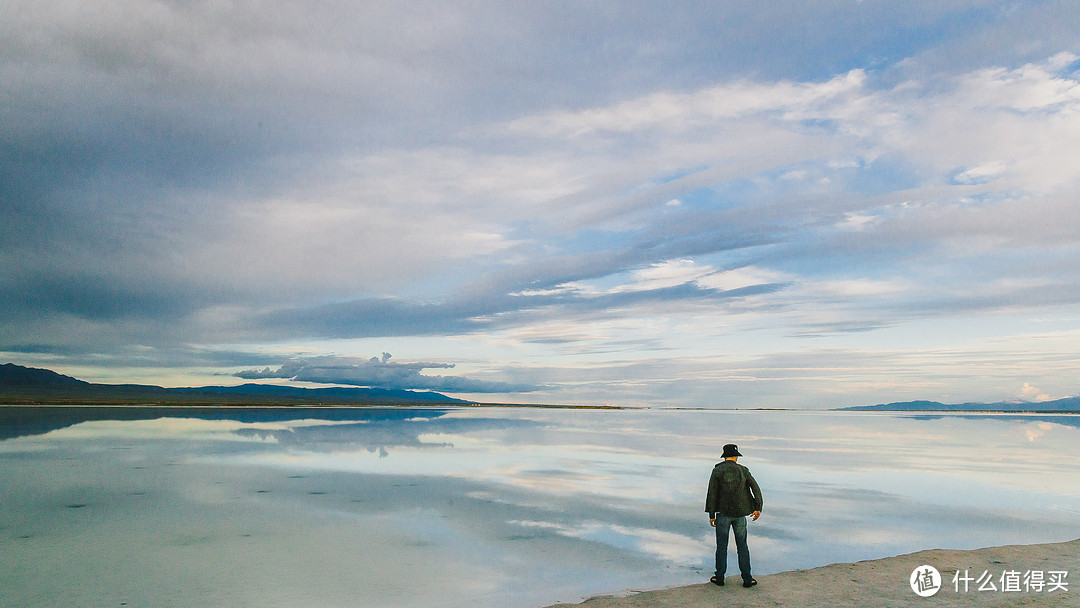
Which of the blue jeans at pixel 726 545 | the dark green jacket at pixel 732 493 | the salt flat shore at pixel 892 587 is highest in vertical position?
the dark green jacket at pixel 732 493

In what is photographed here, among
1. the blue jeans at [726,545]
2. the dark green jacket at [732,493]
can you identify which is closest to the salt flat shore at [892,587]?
the blue jeans at [726,545]

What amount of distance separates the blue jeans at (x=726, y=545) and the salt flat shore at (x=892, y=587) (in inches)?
9.0

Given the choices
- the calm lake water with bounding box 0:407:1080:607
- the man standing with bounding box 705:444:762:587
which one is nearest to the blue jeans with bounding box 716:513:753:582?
the man standing with bounding box 705:444:762:587

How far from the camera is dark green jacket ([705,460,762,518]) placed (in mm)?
9359

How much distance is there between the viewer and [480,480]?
20406mm

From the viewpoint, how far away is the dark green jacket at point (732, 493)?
936 cm

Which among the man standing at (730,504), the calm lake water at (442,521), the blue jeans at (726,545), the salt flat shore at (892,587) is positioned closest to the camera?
Answer: the salt flat shore at (892,587)

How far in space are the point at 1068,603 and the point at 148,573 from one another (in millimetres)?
13208

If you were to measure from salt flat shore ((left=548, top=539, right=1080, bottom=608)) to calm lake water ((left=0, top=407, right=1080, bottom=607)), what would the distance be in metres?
0.80

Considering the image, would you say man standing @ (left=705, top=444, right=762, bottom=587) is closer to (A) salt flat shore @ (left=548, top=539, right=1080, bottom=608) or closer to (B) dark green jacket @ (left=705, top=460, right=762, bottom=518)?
(B) dark green jacket @ (left=705, top=460, right=762, bottom=518)

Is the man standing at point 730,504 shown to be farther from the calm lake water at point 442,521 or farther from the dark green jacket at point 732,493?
the calm lake water at point 442,521

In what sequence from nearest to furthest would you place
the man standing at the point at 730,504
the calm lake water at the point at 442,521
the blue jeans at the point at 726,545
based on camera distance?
the blue jeans at the point at 726,545
the man standing at the point at 730,504
the calm lake water at the point at 442,521

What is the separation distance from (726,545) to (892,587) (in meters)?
2.37

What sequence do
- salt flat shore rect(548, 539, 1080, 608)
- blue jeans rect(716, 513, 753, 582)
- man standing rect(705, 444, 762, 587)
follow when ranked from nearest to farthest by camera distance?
salt flat shore rect(548, 539, 1080, 608) < blue jeans rect(716, 513, 753, 582) < man standing rect(705, 444, 762, 587)
